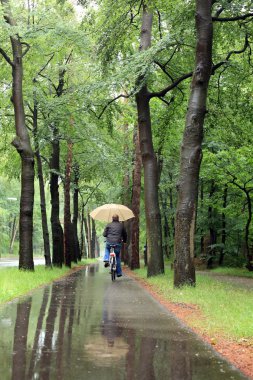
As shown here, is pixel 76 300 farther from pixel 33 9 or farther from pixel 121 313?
pixel 33 9

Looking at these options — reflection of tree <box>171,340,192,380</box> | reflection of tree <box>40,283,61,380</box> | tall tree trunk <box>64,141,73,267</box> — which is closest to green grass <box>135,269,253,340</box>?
reflection of tree <box>171,340,192,380</box>

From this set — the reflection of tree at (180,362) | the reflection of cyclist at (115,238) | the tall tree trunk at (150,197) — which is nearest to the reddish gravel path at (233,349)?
the reflection of tree at (180,362)

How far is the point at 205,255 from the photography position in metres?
28.2

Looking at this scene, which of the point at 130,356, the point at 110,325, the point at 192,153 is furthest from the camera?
the point at 192,153

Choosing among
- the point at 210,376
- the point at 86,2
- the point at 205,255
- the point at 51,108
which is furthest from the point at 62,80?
the point at 210,376

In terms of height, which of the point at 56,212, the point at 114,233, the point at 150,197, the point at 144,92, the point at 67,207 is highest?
the point at 144,92

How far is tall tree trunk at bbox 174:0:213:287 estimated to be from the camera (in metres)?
11.1

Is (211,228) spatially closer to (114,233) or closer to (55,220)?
(55,220)

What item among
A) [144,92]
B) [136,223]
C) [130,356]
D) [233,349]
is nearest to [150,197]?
[144,92]

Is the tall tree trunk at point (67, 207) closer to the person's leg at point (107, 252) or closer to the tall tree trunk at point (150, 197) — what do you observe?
the tall tree trunk at point (150, 197)

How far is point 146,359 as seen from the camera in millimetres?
4422

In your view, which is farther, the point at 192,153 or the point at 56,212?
the point at 56,212

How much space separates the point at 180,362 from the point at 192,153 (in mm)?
7430

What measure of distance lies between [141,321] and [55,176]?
623 inches
